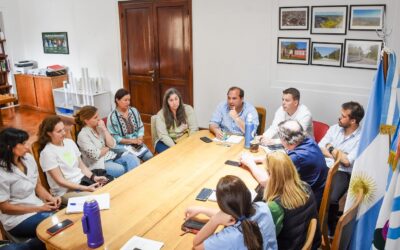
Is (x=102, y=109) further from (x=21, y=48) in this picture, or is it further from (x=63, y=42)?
(x=21, y=48)

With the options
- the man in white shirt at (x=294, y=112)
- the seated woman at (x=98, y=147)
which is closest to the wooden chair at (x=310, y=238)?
the man in white shirt at (x=294, y=112)

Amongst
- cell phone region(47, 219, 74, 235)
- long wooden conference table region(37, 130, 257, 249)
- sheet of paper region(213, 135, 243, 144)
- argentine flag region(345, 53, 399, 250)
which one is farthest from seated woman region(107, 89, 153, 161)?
argentine flag region(345, 53, 399, 250)

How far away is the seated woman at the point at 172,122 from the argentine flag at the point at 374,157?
1991 millimetres

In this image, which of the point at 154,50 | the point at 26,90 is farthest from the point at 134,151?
the point at 26,90

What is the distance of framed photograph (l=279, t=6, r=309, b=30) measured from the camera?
4396 millimetres

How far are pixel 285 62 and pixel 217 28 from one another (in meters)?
1.17

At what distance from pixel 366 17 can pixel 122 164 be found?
10.5 ft

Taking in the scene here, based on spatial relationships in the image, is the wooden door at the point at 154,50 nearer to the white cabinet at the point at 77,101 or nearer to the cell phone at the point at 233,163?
the white cabinet at the point at 77,101

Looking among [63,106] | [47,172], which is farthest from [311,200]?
[63,106]

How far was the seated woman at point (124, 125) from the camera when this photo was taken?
3668 mm

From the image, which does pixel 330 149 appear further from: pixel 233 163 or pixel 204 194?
pixel 204 194

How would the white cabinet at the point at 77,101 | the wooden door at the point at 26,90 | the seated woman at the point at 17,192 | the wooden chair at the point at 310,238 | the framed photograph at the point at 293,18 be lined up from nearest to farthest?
1. the wooden chair at the point at 310,238
2. the seated woman at the point at 17,192
3. the framed photograph at the point at 293,18
4. the white cabinet at the point at 77,101
5. the wooden door at the point at 26,90

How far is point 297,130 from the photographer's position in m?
2.46

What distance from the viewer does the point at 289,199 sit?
1808 mm
